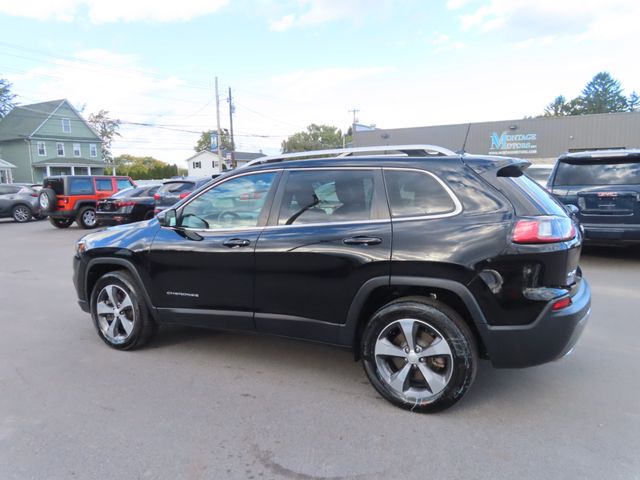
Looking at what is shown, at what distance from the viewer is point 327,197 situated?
350cm

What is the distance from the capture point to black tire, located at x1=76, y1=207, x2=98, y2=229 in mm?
15477

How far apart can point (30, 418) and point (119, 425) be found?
2.16 feet

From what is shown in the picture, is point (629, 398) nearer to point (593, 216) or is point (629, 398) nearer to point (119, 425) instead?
point (119, 425)

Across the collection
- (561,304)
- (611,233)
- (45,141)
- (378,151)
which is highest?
(45,141)

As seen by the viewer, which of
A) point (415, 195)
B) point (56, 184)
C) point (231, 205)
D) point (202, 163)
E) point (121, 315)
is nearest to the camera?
point (415, 195)

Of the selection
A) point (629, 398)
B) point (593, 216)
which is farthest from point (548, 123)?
point (629, 398)

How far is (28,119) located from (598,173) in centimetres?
5082

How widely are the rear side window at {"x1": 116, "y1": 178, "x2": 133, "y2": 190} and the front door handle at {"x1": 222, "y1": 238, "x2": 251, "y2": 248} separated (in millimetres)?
14941

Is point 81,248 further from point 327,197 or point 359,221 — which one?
point 359,221

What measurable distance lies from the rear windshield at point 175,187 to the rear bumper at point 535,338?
12315 mm

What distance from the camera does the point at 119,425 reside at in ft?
9.91

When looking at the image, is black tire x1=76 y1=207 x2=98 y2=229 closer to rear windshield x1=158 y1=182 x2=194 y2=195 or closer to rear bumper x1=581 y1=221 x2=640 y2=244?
rear windshield x1=158 y1=182 x2=194 y2=195

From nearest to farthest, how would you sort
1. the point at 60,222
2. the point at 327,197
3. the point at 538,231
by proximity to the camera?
the point at 538,231, the point at 327,197, the point at 60,222

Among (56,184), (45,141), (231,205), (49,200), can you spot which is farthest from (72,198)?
(45,141)
